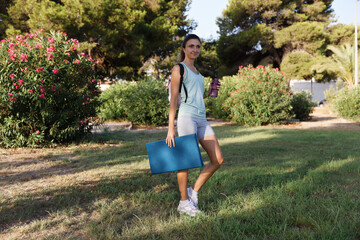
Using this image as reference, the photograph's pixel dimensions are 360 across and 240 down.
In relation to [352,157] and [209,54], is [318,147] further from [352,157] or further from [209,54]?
[209,54]

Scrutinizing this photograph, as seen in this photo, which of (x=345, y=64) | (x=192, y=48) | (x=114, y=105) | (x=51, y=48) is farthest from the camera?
(x=345, y=64)

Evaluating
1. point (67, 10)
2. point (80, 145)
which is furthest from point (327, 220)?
point (67, 10)

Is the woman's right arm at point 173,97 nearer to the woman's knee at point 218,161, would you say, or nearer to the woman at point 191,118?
the woman at point 191,118

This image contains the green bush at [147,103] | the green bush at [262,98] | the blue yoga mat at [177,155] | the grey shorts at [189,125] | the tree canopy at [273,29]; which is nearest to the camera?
the blue yoga mat at [177,155]

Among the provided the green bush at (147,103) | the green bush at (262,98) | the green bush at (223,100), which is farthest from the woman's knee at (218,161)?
the green bush at (223,100)

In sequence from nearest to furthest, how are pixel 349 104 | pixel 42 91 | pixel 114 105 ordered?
1. pixel 42 91
2. pixel 349 104
3. pixel 114 105

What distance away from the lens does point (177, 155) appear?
298cm

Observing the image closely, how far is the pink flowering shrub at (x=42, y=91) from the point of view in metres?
7.07

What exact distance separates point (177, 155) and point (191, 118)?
40cm

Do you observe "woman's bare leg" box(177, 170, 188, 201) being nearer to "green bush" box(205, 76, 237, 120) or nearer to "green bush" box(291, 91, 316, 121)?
"green bush" box(205, 76, 237, 120)

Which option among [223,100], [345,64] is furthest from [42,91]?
[345,64]

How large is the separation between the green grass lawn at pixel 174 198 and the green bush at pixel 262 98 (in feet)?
19.3

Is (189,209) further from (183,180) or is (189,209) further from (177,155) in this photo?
(177,155)

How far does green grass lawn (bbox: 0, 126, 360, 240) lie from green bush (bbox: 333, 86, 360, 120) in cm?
956
